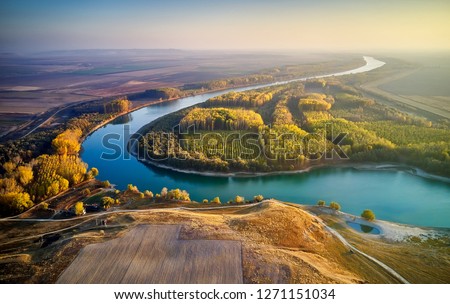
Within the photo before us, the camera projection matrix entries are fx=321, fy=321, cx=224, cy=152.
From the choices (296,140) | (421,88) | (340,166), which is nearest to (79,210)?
(296,140)

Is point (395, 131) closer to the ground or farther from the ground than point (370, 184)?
farther from the ground

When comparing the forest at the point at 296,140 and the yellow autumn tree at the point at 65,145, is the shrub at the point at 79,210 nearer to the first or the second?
the forest at the point at 296,140

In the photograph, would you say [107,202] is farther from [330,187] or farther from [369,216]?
[330,187]

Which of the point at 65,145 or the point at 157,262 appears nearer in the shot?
the point at 157,262

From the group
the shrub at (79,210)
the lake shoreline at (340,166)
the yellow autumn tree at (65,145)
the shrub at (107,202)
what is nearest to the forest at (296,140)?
the lake shoreline at (340,166)

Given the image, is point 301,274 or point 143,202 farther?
point 143,202
